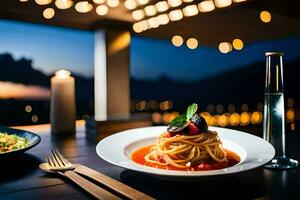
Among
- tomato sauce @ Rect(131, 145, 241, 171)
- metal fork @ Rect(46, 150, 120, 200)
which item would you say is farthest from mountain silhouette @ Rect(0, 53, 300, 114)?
metal fork @ Rect(46, 150, 120, 200)

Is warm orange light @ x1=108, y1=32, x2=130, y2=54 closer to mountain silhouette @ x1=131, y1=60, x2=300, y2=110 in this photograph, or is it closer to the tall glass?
the tall glass

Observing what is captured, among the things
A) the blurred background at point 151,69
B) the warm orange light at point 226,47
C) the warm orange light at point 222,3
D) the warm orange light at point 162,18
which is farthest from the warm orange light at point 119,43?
the warm orange light at point 226,47

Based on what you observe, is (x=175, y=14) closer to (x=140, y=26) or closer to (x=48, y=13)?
(x=140, y=26)

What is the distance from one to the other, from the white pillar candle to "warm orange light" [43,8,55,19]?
145cm

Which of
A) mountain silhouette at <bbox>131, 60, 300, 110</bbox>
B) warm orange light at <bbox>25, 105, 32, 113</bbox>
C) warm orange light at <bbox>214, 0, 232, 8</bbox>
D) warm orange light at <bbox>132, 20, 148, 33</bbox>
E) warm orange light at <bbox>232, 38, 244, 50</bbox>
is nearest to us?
warm orange light at <bbox>214, 0, 232, 8</bbox>

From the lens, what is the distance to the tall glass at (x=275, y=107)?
108 centimetres

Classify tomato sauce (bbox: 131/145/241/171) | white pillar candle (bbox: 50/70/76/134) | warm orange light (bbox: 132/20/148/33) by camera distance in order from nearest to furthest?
tomato sauce (bbox: 131/145/241/171)
white pillar candle (bbox: 50/70/76/134)
warm orange light (bbox: 132/20/148/33)

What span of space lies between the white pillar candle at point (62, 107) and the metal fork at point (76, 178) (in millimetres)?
724

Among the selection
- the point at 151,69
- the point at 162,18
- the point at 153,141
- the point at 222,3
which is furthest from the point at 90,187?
the point at 151,69

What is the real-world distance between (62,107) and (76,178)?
3.28 ft

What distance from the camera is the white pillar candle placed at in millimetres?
1842

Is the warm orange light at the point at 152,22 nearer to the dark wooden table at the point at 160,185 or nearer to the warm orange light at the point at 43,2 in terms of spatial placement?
the warm orange light at the point at 43,2

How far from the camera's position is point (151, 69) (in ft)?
42.6

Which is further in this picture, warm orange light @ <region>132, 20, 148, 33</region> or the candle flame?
warm orange light @ <region>132, 20, 148, 33</region>
